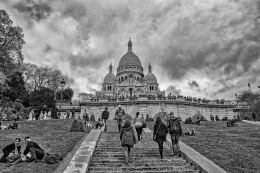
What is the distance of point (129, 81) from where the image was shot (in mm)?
73000

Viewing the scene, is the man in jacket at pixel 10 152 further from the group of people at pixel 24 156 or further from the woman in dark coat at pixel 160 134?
the woman in dark coat at pixel 160 134

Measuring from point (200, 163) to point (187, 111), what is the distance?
97.6 ft

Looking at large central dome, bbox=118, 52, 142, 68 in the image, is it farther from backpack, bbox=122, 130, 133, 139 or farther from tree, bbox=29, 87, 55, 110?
backpack, bbox=122, 130, 133, 139

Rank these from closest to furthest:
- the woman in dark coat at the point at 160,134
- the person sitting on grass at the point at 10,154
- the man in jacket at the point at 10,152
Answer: the person sitting on grass at the point at 10,154
the man in jacket at the point at 10,152
the woman in dark coat at the point at 160,134

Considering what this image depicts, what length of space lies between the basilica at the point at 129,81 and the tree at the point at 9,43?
44293 millimetres

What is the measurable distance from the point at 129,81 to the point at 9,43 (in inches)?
1920

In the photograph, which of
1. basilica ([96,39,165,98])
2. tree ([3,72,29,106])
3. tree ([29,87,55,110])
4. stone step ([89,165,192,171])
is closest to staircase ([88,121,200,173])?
stone step ([89,165,192,171])

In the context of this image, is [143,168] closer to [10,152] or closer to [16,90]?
[10,152]

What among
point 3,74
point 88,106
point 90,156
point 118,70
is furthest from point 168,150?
point 118,70

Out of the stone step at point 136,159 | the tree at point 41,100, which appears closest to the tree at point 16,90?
the tree at point 41,100

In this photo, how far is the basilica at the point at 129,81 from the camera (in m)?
72.0

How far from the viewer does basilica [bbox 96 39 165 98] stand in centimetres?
7201

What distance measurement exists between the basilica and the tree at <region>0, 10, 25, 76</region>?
4429 cm

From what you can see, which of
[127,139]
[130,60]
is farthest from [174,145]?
[130,60]
